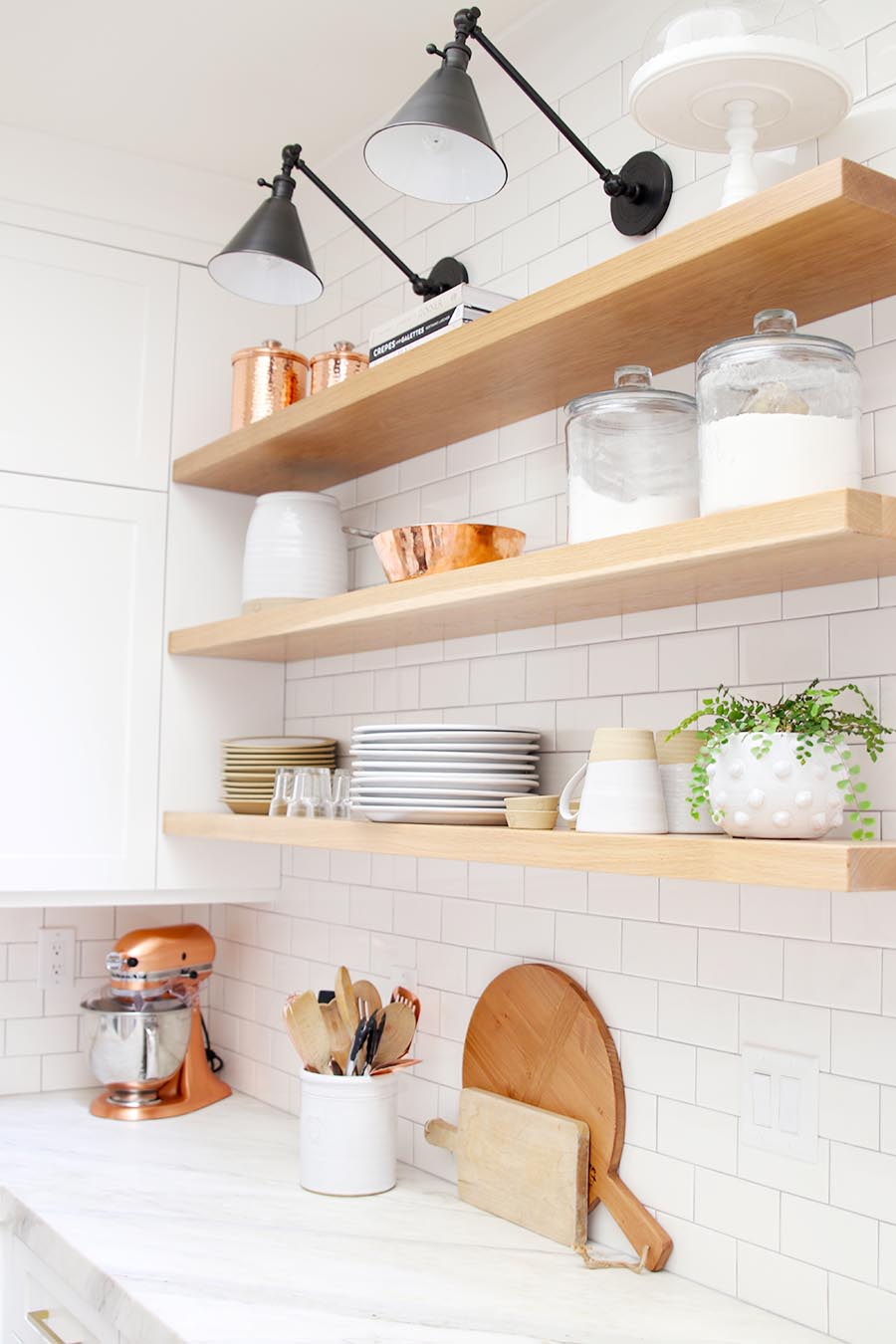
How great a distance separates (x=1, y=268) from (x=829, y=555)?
5.87 feet

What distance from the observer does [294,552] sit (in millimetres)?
2426

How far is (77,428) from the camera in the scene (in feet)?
8.38

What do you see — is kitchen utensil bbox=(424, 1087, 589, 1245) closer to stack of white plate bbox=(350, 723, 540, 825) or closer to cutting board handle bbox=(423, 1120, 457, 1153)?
cutting board handle bbox=(423, 1120, 457, 1153)

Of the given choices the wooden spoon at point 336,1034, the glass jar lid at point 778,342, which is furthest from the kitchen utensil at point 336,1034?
the glass jar lid at point 778,342

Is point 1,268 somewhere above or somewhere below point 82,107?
below

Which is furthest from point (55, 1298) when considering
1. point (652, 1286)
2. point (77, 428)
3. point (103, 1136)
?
point (77, 428)

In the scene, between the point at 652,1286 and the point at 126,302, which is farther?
the point at 126,302

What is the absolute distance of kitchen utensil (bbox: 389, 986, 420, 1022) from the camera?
2.19 metres

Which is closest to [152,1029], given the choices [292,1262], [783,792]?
[292,1262]

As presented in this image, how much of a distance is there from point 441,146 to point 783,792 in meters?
0.93

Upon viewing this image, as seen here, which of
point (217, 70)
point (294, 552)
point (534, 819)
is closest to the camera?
point (534, 819)

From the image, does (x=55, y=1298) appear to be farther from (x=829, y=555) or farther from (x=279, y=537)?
(x=829, y=555)

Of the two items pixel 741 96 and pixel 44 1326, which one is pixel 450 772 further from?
pixel 44 1326

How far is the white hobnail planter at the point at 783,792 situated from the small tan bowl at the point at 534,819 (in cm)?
37
